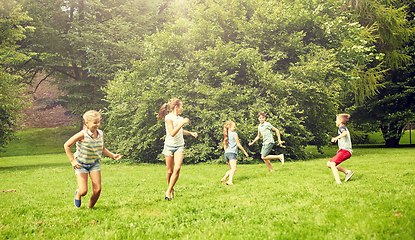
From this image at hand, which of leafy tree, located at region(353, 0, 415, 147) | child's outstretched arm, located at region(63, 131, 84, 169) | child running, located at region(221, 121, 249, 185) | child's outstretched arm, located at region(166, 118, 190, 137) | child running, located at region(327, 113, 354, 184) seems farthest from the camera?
leafy tree, located at region(353, 0, 415, 147)

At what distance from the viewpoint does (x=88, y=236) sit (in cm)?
429

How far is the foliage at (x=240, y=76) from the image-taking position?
15617mm

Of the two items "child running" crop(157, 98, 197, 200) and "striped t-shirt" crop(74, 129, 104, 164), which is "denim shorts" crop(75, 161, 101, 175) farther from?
"child running" crop(157, 98, 197, 200)

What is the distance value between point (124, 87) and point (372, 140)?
31.8m

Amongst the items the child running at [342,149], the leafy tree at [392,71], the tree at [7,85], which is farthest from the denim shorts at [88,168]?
the leafy tree at [392,71]

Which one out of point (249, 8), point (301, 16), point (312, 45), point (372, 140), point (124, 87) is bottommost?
point (372, 140)

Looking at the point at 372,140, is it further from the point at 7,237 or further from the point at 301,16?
the point at 7,237

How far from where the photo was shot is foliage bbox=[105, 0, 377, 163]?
15617 mm

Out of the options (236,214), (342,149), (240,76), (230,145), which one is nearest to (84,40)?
(240,76)

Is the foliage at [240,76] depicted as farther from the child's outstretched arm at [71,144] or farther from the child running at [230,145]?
the child's outstretched arm at [71,144]

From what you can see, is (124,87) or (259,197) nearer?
(259,197)

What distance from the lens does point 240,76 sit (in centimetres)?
1761

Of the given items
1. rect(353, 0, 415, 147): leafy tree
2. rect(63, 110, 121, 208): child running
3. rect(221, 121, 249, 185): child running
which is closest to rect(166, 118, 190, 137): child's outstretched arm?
rect(63, 110, 121, 208): child running

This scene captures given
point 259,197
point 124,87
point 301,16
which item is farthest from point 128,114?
point 259,197
